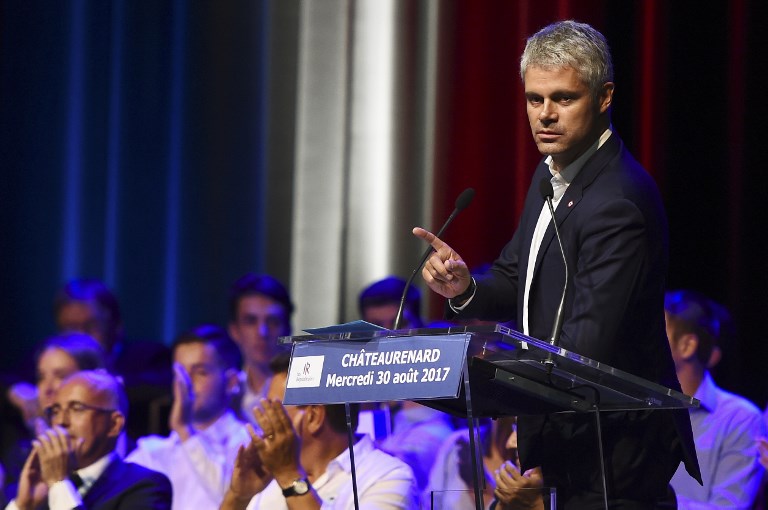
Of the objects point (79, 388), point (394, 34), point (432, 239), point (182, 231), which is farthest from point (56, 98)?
point (432, 239)

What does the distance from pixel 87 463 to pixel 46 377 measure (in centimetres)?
77

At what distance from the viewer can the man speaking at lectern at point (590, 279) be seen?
80.7 inches

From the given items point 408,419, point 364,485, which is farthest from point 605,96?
point 408,419

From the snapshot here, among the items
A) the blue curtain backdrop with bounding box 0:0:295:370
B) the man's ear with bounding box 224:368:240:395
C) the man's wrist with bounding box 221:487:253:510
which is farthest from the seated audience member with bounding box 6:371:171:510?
the blue curtain backdrop with bounding box 0:0:295:370

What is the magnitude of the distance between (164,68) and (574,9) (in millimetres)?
2248

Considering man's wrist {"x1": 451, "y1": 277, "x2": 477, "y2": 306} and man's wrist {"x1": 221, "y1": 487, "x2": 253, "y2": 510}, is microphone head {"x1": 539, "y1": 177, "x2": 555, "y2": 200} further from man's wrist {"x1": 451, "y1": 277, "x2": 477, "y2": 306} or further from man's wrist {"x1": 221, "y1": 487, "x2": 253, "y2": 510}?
man's wrist {"x1": 221, "y1": 487, "x2": 253, "y2": 510}

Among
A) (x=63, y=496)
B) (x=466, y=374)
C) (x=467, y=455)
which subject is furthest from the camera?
(x=63, y=496)

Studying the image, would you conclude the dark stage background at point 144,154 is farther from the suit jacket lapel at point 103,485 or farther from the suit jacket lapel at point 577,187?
the suit jacket lapel at point 577,187

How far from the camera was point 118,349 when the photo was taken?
5.29m

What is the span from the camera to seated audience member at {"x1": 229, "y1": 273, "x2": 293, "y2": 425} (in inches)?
194

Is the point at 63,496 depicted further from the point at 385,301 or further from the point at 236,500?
the point at 385,301

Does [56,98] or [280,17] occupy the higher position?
[280,17]

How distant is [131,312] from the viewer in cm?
614

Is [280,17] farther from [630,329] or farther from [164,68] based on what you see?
[630,329]
